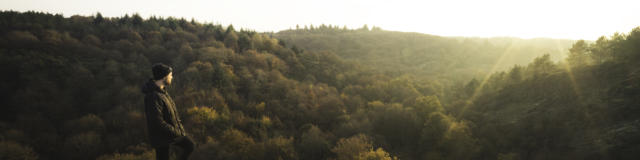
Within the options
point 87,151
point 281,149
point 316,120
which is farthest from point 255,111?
point 87,151

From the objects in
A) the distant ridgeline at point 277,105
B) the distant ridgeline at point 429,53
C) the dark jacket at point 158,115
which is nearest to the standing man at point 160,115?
the dark jacket at point 158,115

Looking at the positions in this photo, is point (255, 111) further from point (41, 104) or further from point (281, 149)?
point (41, 104)

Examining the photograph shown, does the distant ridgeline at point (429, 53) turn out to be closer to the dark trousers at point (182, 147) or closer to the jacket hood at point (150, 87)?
the dark trousers at point (182, 147)

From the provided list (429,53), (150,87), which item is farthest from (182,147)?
(429,53)

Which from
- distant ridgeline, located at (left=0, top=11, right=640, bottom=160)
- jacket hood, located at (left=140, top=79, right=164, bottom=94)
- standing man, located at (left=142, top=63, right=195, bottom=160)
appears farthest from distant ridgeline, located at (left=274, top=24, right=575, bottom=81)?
jacket hood, located at (left=140, top=79, right=164, bottom=94)

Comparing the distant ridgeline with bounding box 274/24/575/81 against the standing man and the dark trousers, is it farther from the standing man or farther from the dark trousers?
the standing man

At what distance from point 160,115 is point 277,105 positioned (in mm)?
20282

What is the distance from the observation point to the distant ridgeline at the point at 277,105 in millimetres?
14391

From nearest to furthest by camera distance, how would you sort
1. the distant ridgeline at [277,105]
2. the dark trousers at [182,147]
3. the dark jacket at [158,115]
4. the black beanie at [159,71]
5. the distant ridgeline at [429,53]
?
the dark jacket at [158,115] < the black beanie at [159,71] < the dark trousers at [182,147] < the distant ridgeline at [277,105] < the distant ridgeline at [429,53]

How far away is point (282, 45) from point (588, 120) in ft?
131

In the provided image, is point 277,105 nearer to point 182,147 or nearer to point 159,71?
point 182,147

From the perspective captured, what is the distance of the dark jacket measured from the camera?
3904mm

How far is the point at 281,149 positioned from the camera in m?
14.5

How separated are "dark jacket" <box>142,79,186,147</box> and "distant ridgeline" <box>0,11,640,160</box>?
8.67m
